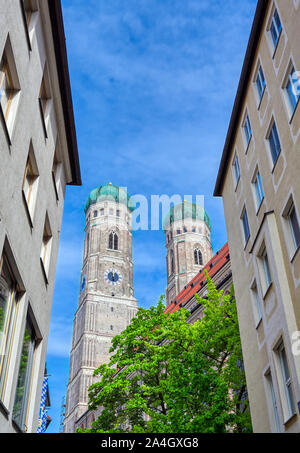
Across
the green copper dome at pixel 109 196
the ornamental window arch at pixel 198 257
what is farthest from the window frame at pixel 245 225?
the green copper dome at pixel 109 196

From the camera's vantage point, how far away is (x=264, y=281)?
15.0 m

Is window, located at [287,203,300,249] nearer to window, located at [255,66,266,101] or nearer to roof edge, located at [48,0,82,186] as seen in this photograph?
window, located at [255,66,266,101]

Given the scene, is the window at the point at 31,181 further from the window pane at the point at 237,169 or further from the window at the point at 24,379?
the window pane at the point at 237,169

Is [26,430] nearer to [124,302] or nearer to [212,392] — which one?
[212,392]

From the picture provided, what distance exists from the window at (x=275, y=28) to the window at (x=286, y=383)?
26.5 feet

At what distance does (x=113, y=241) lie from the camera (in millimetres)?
104000

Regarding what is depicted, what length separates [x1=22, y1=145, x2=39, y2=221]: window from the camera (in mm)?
11721

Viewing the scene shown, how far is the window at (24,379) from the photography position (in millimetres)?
10922

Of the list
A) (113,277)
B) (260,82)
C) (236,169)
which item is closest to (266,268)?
(236,169)

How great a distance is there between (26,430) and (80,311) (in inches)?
3442

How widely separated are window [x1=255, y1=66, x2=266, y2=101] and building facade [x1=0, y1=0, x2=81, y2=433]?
5581 millimetres

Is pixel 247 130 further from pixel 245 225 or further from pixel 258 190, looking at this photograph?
pixel 245 225

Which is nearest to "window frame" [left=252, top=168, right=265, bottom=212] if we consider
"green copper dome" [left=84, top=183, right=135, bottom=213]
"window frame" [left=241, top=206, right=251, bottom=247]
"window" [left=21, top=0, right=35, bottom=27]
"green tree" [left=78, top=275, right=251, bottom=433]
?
"window frame" [left=241, top=206, right=251, bottom=247]
